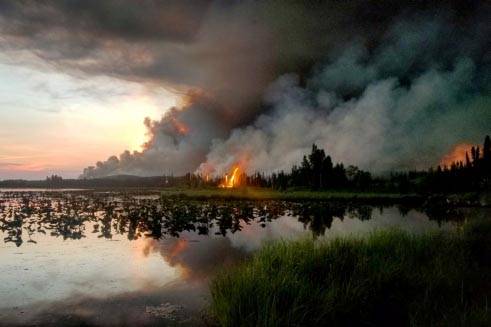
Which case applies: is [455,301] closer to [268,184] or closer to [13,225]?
[13,225]

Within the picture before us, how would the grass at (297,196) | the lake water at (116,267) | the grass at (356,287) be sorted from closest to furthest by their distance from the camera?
the grass at (356,287) → the lake water at (116,267) → the grass at (297,196)

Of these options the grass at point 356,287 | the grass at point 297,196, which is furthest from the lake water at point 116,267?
the grass at point 297,196

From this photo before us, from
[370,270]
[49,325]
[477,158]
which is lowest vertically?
[49,325]

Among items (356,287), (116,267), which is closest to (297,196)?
(116,267)

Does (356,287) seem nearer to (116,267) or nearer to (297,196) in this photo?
(116,267)

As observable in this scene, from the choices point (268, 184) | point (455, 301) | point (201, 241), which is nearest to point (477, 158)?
point (268, 184)

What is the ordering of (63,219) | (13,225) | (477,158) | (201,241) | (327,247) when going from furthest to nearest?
(477,158) → (63,219) → (13,225) → (201,241) → (327,247)

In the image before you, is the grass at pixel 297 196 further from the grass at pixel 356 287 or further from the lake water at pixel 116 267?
the grass at pixel 356 287

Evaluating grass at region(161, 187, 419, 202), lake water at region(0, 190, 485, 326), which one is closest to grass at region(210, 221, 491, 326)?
lake water at region(0, 190, 485, 326)

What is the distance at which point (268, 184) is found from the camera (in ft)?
600

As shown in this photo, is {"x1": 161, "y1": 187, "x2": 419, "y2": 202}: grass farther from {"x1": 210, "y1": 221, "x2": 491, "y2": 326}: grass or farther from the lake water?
{"x1": 210, "y1": 221, "x2": 491, "y2": 326}: grass

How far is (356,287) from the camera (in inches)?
486

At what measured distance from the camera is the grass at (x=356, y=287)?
1101 centimetres

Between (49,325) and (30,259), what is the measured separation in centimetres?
1094
